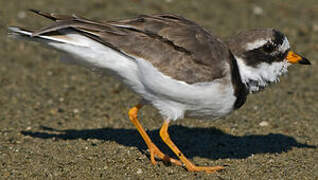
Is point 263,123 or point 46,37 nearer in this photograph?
point 46,37

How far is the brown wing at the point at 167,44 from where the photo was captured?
5820 mm

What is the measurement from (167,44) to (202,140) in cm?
214

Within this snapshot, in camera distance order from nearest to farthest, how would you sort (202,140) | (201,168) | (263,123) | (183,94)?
1. (183,94)
2. (201,168)
3. (202,140)
4. (263,123)

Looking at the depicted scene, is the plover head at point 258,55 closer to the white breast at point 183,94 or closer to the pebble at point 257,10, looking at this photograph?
the white breast at point 183,94

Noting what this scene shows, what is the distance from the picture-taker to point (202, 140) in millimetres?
7527

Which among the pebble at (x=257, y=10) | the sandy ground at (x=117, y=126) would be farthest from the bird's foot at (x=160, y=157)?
the pebble at (x=257, y=10)

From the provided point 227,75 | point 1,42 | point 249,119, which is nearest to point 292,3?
point 249,119

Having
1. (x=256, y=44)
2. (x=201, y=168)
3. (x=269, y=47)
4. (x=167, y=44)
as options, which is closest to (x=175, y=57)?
(x=167, y=44)

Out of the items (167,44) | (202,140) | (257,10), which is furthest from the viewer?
(257,10)

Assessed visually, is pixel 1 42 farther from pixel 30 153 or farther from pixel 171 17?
pixel 171 17

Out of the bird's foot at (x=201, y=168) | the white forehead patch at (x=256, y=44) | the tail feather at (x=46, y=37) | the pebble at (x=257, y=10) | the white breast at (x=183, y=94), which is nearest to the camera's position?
the white breast at (x=183, y=94)

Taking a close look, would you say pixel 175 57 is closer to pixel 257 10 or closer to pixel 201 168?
pixel 201 168

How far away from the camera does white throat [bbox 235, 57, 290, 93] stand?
6.17m

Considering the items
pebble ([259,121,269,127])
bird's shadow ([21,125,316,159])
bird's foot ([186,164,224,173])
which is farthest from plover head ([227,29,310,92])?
pebble ([259,121,269,127])
